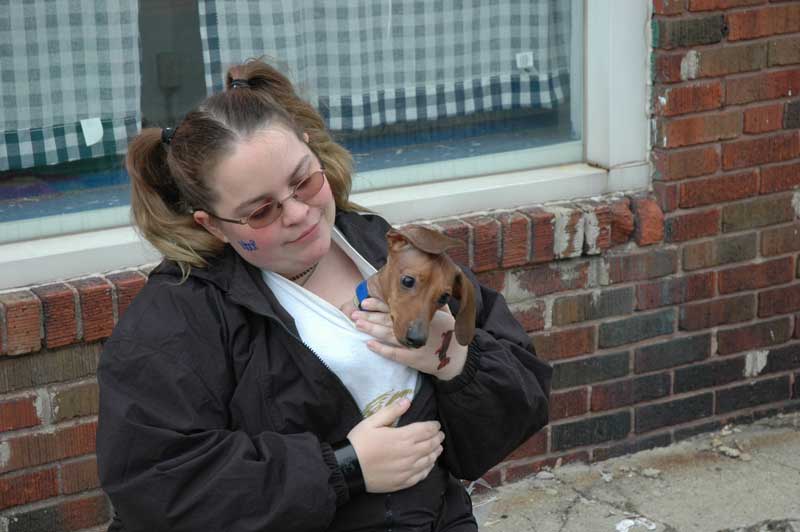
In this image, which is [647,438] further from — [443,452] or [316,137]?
[316,137]

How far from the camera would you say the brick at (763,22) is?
3.95m

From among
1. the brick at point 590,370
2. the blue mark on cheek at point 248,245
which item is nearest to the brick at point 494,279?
the brick at point 590,370

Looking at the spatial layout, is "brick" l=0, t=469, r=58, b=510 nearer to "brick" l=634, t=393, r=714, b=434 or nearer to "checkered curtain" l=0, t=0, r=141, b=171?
"checkered curtain" l=0, t=0, r=141, b=171

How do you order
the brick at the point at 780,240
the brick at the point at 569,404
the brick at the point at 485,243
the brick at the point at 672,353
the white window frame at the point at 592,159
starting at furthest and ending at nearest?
the brick at the point at 780,240
the brick at the point at 672,353
the brick at the point at 569,404
the white window frame at the point at 592,159
the brick at the point at 485,243

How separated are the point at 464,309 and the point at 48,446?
5.06 ft

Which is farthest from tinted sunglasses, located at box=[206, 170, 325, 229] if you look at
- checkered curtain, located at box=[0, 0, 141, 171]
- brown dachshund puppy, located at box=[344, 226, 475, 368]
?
checkered curtain, located at box=[0, 0, 141, 171]

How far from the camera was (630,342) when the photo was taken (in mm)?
4070

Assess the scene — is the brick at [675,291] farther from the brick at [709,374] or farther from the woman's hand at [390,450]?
the woman's hand at [390,450]

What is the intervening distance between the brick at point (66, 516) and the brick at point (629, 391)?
173cm

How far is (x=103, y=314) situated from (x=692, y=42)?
84.3 inches

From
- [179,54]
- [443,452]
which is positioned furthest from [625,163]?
[443,452]

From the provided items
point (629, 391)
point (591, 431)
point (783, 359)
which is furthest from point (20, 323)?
point (783, 359)

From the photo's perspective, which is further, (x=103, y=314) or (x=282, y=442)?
(x=103, y=314)

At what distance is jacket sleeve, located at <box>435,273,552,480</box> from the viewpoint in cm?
240
